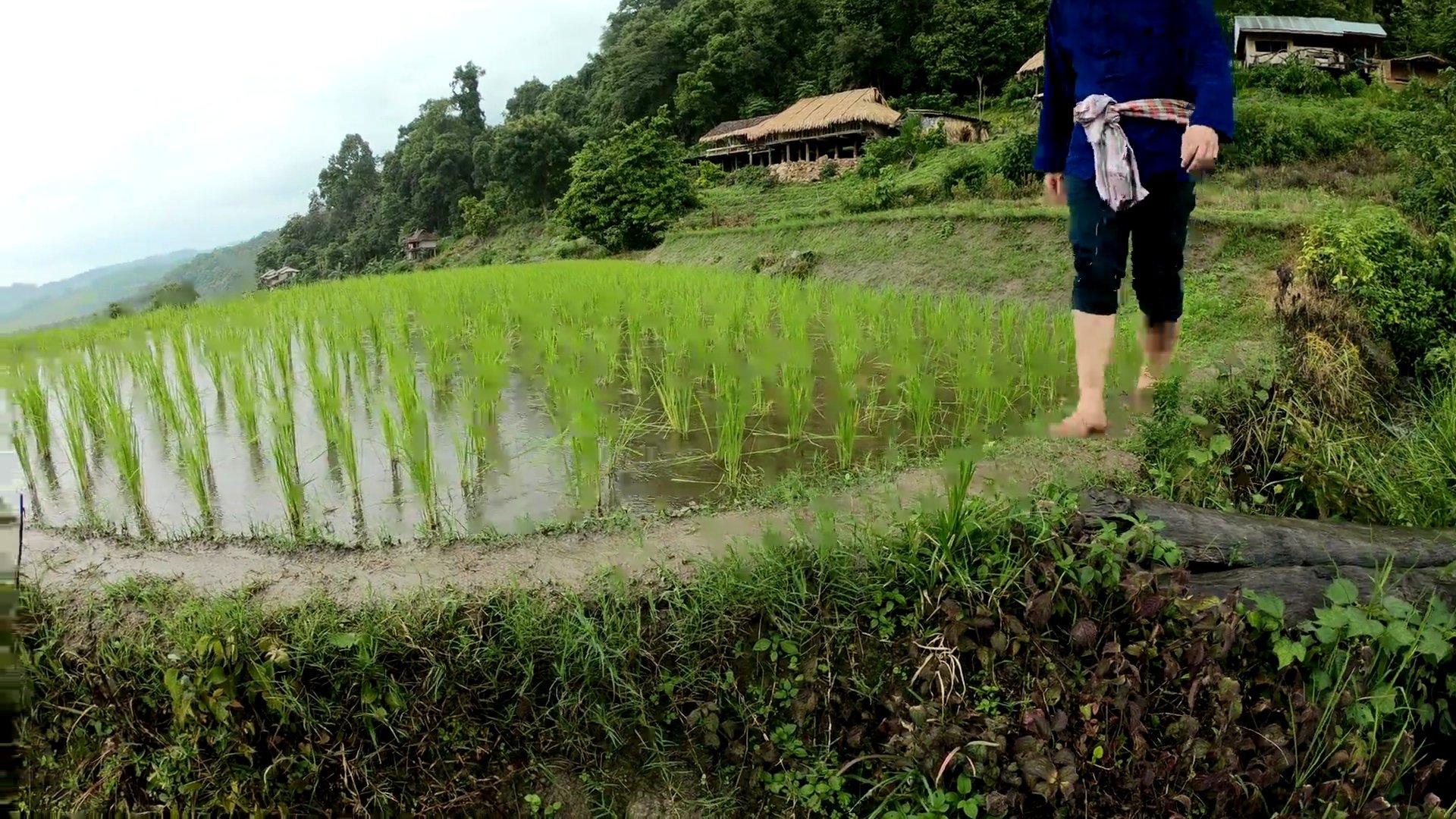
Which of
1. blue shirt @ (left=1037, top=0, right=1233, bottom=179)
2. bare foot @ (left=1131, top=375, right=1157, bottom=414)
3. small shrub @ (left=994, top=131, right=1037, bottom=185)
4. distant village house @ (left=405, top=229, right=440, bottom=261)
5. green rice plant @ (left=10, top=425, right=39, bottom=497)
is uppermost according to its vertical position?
distant village house @ (left=405, top=229, right=440, bottom=261)

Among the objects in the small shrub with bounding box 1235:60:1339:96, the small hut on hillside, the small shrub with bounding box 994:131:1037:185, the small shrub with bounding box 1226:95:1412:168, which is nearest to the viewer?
the small shrub with bounding box 994:131:1037:185

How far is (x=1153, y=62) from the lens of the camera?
1634 mm

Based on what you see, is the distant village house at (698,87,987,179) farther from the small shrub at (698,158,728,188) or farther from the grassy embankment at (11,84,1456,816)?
the grassy embankment at (11,84,1456,816)

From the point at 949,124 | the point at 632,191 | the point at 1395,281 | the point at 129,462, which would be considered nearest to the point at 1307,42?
the point at 949,124

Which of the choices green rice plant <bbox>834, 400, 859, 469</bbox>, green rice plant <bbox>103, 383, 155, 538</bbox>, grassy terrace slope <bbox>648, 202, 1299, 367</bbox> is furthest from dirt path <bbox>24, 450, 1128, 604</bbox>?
grassy terrace slope <bbox>648, 202, 1299, 367</bbox>

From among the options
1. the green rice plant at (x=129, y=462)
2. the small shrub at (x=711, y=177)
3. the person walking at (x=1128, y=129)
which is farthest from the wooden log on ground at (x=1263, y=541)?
the small shrub at (x=711, y=177)

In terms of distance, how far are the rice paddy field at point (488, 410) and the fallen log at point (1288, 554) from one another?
25.7 inches

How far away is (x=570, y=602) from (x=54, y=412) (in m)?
3.18

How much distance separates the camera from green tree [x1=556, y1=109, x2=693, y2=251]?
55.0 feet

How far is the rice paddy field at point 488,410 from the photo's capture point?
270 cm

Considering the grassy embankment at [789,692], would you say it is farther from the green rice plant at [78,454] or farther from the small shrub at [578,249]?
the small shrub at [578,249]

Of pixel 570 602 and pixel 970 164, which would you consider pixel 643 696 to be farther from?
pixel 970 164

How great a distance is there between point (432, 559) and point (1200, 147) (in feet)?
6.86

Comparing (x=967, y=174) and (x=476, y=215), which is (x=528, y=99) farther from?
(x=967, y=174)
